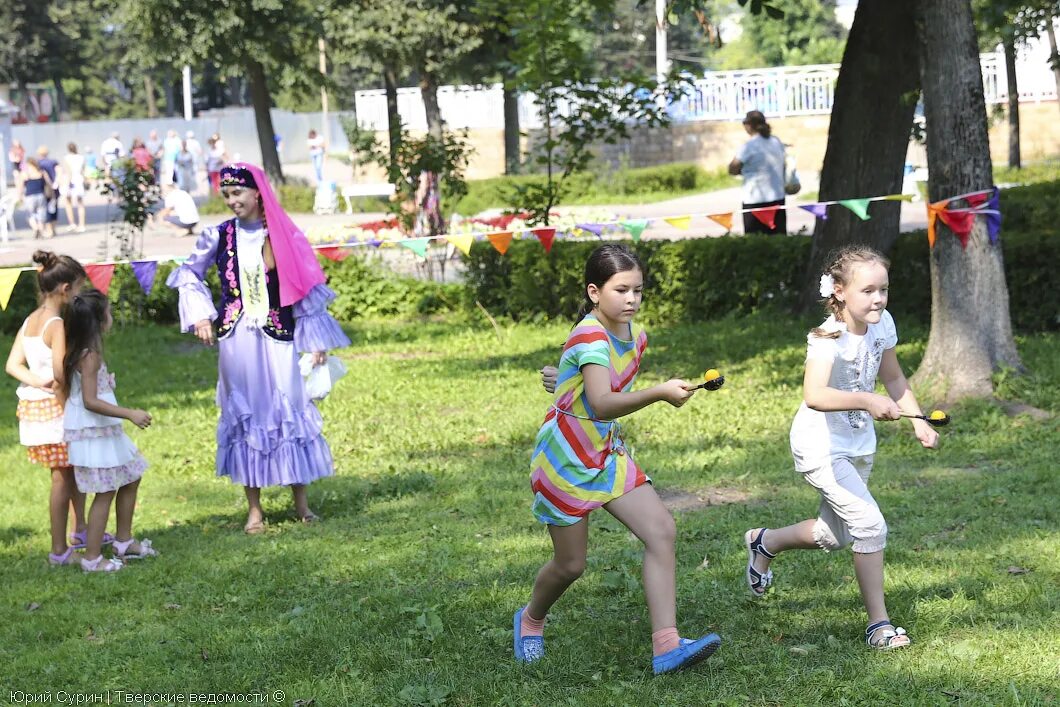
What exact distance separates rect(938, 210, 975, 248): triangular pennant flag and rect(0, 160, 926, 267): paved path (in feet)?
34.8

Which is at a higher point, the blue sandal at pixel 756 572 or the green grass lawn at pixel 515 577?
the blue sandal at pixel 756 572

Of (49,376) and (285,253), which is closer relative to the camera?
(49,376)

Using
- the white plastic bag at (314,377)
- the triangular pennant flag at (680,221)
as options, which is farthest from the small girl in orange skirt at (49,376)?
the triangular pennant flag at (680,221)

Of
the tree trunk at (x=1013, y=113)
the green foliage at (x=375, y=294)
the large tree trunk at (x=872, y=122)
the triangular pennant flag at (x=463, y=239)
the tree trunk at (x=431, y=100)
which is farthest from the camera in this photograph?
the tree trunk at (x=431, y=100)

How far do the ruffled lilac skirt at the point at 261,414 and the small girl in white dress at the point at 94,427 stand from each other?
25.8 inches

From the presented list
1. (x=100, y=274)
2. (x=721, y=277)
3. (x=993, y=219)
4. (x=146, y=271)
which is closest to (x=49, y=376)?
(x=100, y=274)

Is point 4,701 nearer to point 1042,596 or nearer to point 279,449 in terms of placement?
point 279,449

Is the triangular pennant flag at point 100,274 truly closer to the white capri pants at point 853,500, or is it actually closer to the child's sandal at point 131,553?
the child's sandal at point 131,553

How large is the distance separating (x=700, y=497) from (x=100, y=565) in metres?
3.18

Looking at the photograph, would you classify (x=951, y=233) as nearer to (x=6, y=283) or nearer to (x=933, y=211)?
(x=933, y=211)

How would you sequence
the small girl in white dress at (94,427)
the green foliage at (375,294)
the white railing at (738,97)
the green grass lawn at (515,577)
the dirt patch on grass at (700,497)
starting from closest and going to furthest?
1. the green grass lawn at (515,577)
2. the small girl in white dress at (94,427)
3. the dirt patch on grass at (700,497)
4. the green foliage at (375,294)
5. the white railing at (738,97)

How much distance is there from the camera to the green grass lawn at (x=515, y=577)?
4.71 m

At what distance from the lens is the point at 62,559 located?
7051 millimetres

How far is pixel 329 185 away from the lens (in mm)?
34656
